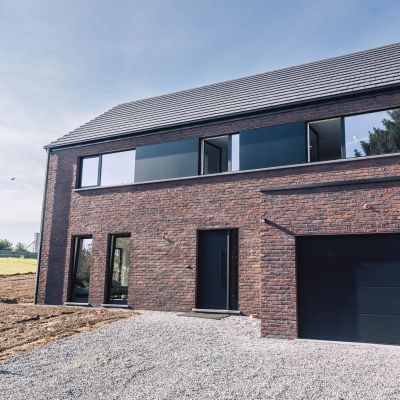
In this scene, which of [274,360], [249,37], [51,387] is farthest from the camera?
[249,37]

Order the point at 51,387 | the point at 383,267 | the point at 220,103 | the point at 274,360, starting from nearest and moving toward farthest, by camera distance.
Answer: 1. the point at 51,387
2. the point at 274,360
3. the point at 383,267
4. the point at 220,103

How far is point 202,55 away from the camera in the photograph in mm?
11008

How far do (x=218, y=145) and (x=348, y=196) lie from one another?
565 centimetres

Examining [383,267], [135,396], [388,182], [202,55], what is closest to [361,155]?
[388,182]

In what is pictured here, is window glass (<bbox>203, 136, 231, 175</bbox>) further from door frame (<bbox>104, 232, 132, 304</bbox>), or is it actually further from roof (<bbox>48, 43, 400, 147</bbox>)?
door frame (<bbox>104, 232, 132, 304</bbox>)

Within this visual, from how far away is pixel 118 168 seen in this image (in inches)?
566

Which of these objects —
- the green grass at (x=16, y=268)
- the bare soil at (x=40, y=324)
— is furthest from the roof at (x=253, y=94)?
the green grass at (x=16, y=268)

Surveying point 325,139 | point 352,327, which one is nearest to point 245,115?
point 325,139

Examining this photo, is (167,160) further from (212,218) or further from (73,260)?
(73,260)

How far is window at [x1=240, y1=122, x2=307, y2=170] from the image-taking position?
11391mm

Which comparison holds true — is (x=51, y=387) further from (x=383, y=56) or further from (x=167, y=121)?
(x=383, y=56)

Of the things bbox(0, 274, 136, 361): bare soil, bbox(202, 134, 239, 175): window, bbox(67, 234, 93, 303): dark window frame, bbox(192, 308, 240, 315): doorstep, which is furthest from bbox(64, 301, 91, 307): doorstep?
bbox(202, 134, 239, 175): window

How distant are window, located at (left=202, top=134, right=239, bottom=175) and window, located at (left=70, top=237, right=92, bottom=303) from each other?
4.74 metres

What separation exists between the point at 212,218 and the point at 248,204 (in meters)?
1.13
